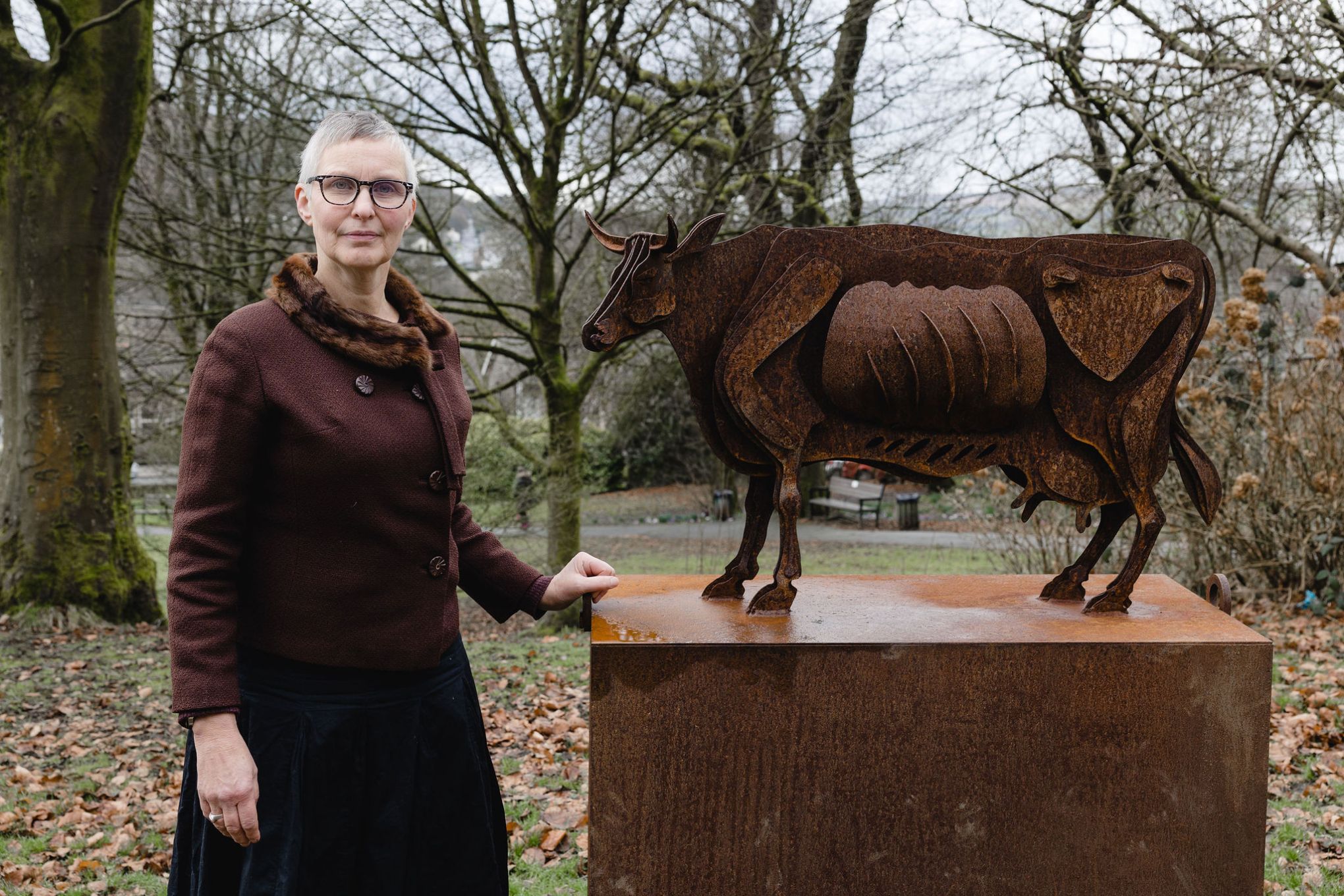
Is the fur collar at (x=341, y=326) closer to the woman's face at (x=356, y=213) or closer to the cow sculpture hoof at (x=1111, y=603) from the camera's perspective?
the woman's face at (x=356, y=213)

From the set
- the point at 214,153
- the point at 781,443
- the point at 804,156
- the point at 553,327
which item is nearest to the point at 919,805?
the point at 781,443

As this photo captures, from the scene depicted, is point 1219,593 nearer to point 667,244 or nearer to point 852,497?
point 667,244

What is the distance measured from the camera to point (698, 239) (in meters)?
2.56

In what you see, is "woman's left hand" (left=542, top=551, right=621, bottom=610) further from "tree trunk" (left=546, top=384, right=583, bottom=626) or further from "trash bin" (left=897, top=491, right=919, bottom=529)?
"trash bin" (left=897, top=491, right=919, bottom=529)

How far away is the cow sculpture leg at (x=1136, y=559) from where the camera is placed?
2672 millimetres

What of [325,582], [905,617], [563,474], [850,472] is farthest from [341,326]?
[850,472]

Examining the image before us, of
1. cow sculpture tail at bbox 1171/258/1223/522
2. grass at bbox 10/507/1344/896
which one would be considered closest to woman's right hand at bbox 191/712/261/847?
grass at bbox 10/507/1344/896

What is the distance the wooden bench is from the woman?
12868mm

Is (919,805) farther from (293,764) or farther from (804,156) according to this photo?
(804,156)

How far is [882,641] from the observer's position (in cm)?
239

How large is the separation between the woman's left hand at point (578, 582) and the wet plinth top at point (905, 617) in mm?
92

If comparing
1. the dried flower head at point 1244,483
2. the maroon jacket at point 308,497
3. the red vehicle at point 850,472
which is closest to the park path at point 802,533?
the red vehicle at point 850,472

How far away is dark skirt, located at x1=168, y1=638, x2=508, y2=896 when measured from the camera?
190cm

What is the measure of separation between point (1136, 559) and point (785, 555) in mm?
913
